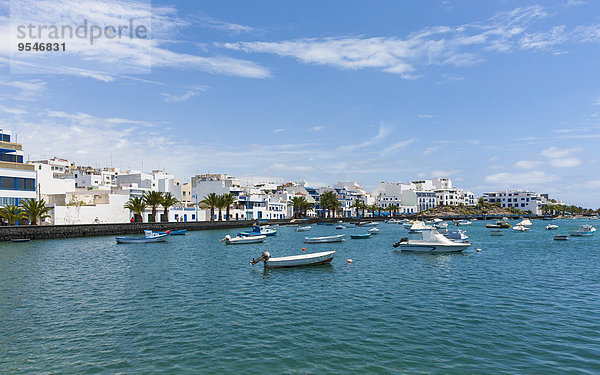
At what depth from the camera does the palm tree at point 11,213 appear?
73.6m

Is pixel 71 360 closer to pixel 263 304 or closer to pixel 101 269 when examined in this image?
pixel 263 304

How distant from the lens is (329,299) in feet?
83.2

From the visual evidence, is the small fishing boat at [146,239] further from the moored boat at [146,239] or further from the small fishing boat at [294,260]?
the small fishing boat at [294,260]

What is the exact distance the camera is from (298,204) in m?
160

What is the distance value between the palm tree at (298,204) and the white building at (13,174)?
94.3m

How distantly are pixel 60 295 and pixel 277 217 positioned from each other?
13519cm

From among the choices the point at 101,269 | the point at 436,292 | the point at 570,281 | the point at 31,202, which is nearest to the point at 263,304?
the point at 436,292

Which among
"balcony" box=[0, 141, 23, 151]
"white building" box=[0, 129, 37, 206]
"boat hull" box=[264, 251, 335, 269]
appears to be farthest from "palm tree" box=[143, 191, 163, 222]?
"boat hull" box=[264, 251, 335, 269]

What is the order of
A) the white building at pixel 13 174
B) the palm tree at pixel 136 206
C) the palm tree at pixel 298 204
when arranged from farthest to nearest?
the palm tree at pixel 298 204 < the palm tree at pixel 136 206 < the white building at pixel 13 174

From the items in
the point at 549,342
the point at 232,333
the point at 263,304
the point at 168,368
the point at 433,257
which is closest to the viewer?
the point at 168,368

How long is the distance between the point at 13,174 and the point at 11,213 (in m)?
10.5

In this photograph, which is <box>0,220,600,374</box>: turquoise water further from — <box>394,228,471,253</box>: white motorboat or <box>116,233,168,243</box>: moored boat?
<box>116,233,168,243</box>: moored boat

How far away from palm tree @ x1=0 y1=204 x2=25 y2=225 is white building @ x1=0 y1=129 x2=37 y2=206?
336 cm

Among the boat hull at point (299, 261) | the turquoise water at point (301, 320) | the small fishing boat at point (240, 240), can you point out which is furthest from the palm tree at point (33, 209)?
the boat hull at point (299, 261)
